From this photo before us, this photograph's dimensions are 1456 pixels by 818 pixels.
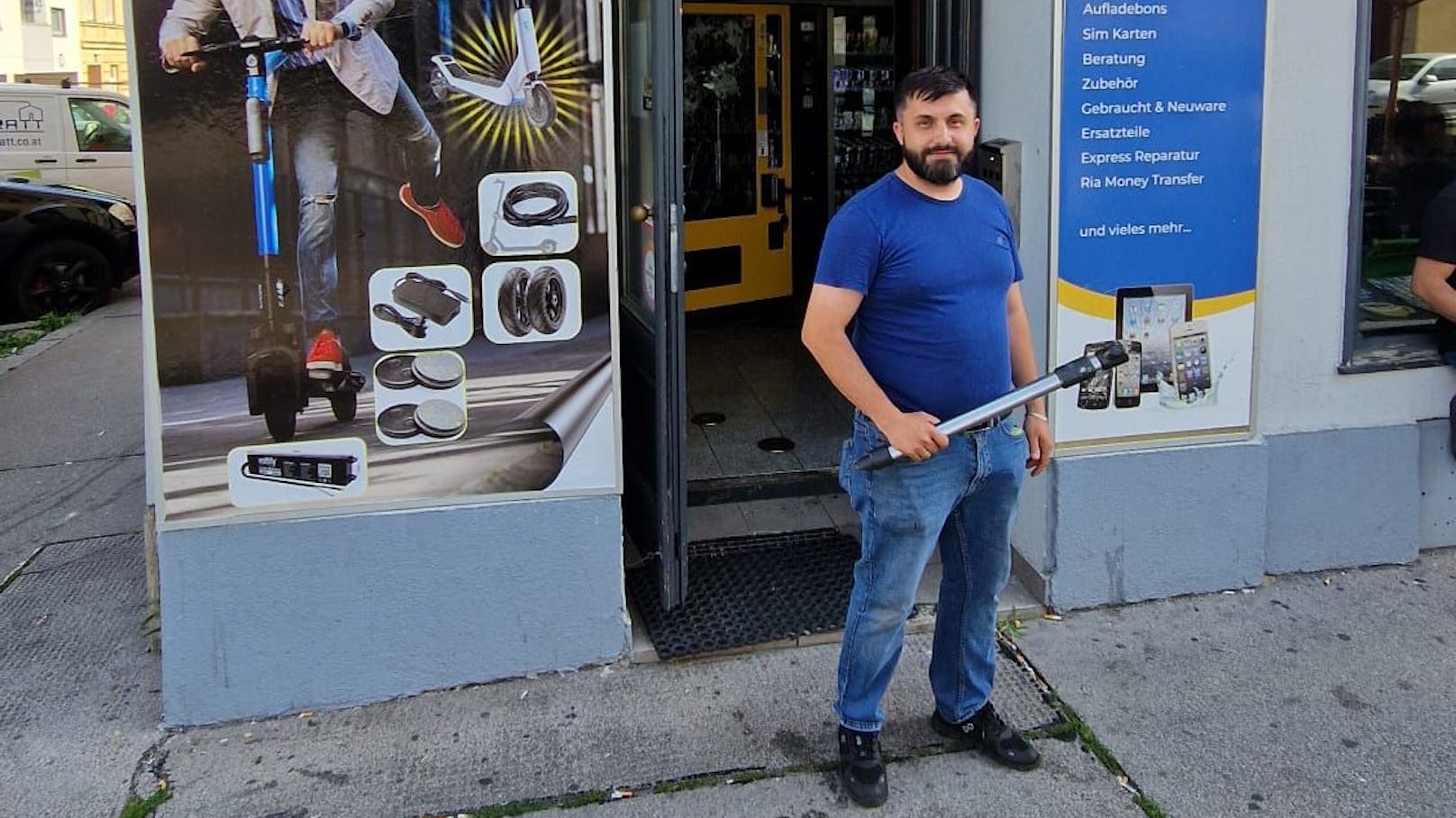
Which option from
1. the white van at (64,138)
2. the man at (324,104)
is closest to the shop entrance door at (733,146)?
the man at (324,104)

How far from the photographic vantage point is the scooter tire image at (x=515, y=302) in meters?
3.79

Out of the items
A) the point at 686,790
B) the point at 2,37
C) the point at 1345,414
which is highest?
the point at 2,37

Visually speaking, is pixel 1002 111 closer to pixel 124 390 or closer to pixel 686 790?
pixel 686 790

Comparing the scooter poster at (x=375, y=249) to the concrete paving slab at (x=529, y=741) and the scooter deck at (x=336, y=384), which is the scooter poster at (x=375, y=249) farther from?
the concrete paving slab at (x=529, y=741)

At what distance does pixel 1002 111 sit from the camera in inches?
175

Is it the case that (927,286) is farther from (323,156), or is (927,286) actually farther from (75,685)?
(75,685)

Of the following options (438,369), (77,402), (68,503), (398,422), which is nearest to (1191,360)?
(438,369)

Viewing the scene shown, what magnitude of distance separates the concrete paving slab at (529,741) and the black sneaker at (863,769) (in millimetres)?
160

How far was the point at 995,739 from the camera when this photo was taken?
352 centimetres

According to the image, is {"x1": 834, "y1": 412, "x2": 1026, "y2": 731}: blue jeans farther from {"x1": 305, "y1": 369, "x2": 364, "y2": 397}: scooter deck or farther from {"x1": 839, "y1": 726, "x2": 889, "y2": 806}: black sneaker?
{"x1": 305, "y1": 369, "x2": 364, "y2": 397}: scooter deck

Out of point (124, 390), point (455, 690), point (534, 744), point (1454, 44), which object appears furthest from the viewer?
point (124, 390)

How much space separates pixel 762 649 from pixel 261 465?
167 centimetres

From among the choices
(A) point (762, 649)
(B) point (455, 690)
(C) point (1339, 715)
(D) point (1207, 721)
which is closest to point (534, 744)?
(B) point (455, 690)

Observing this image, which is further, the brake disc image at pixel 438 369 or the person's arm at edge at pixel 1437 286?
the person's arm at edge at pixel 1437 286
